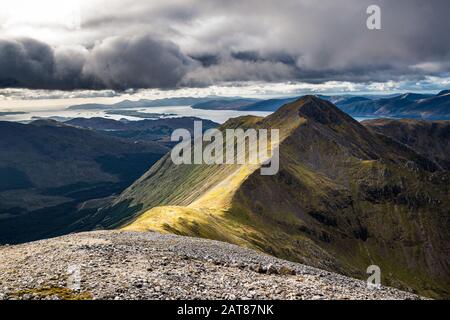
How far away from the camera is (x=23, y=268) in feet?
141

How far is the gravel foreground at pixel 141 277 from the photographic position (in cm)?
3397

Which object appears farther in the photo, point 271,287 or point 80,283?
point 271,287

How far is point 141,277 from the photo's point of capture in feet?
127

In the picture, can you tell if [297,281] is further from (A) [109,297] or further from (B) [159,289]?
(A) [109,297]

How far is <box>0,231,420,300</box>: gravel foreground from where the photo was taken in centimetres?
3397

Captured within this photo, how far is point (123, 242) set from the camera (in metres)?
62.1

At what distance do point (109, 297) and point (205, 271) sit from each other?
1509cm
